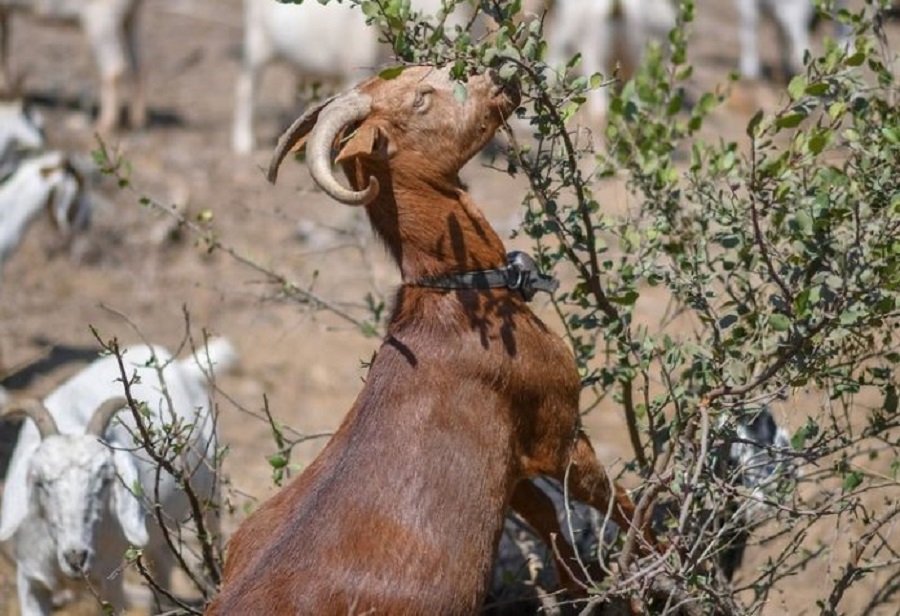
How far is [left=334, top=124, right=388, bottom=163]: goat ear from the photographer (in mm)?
3898

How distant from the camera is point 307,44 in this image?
13.2 m

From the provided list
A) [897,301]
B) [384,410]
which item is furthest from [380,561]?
[897,301]

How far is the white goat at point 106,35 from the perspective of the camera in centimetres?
1345

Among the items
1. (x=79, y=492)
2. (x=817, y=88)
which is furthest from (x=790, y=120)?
(x=79, y=492)

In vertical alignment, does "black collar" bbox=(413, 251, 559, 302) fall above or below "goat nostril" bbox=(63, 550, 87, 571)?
above

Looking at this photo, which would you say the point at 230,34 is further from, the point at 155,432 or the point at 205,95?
the point at 155,432

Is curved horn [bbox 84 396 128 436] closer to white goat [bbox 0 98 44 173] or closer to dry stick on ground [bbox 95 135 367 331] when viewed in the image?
dry stick on ground [bbox 95 135 367 331]

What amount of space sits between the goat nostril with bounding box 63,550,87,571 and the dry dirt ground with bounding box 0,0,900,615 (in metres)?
1.10

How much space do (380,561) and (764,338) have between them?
1155mm

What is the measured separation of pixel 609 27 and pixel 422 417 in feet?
34.3

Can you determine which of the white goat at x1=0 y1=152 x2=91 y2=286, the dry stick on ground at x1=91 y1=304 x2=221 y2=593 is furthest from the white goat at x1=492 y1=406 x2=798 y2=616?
the white goat at x1=0 y1=152 x2=91 y2=286

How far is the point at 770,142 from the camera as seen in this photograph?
4340 mm

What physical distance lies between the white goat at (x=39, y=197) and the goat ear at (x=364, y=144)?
5368 millimetres

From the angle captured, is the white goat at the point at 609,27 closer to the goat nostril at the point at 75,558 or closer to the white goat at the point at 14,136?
the white goat at the point at 14,136
